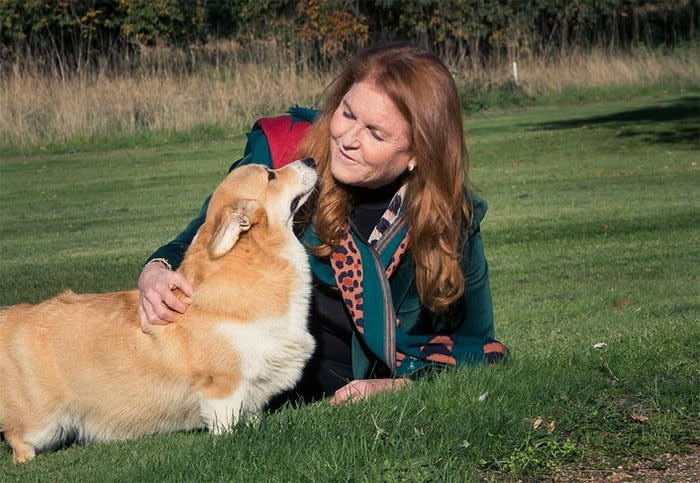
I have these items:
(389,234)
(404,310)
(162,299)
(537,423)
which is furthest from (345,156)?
(537,423)

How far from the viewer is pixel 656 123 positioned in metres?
21.0

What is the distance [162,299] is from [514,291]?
478cm

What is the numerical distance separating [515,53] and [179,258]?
81.6 feet

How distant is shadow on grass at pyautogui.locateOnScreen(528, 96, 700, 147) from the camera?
755 inches

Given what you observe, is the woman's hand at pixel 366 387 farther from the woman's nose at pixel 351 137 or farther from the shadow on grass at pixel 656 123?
the shadow on grass at pixel 656 123

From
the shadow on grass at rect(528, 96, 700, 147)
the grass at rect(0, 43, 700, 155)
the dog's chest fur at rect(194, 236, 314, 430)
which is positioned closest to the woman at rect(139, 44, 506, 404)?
the dog's chest fur at rect(194, 236, 314, 430)

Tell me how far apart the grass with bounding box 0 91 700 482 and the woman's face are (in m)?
0.97

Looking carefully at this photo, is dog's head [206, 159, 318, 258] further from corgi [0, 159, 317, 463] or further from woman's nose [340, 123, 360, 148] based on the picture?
woman's nose [340, 123, 360, 148]

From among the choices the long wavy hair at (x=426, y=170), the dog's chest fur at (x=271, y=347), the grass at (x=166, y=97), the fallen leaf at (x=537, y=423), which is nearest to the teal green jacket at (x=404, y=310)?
the long wavy hair at (x=426, y=170)

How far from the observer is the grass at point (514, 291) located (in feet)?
12.7

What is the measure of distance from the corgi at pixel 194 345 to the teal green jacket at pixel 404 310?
0.31 m

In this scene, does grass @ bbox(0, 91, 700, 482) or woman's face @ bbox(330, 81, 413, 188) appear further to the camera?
woman's face @ bbox(330, 81, 413, 188)

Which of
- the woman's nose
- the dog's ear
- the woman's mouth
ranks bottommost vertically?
the dog's ear

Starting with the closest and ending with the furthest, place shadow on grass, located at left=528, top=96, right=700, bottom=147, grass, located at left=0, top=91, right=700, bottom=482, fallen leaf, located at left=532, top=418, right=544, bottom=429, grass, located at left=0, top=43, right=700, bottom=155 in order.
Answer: grass, located at left=0, top=91, right=700, bottom=482 → fallen leaf, located at left=532, top=418, right=544, bottom=429 → shadow on grass, located at left=528, top=96, right=700, bottom=147 → grass, located at left=0, top=43, right=700, bottom=155
